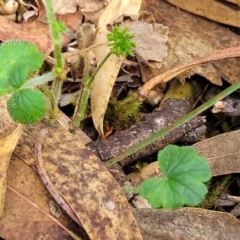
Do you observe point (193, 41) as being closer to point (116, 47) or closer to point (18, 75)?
point (116, 47)

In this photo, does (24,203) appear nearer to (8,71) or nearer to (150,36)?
(8,71)

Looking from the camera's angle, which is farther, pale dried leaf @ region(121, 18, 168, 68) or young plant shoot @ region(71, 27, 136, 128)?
pale dried leaf @ region(121, 18, 168, 68)

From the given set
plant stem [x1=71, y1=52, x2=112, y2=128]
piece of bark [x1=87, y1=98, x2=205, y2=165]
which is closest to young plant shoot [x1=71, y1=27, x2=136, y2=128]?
plant stem [x1=71, y1=52, x2=112, y2=128]

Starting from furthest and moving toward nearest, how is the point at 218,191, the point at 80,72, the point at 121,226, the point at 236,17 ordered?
the point at 236,17 → the point at 80,72 → the point at 218,191 → the point at 121,226

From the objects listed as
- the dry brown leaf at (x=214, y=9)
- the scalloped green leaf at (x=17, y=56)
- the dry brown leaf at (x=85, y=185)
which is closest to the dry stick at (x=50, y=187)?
the dry brown leaf at (x=85, y=185)

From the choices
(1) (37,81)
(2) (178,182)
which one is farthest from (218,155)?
(1) (37,81)

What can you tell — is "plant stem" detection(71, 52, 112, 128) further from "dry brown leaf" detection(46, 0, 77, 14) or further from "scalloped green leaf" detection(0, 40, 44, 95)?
"dry brown leaf" detection(46, 0, 77, 14)

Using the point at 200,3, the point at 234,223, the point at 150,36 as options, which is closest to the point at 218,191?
the point at 234,223

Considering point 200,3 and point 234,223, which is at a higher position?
point 200,3
